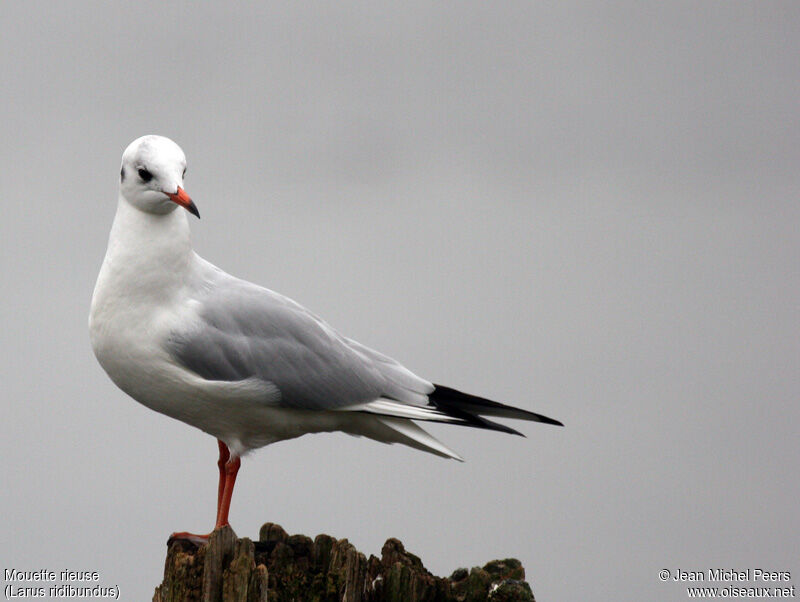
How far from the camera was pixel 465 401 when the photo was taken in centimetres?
875

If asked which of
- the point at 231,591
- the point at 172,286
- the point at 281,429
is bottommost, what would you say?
the point at 231,591

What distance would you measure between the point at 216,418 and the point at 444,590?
1.87m

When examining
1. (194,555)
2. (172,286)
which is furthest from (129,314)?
(194,555)

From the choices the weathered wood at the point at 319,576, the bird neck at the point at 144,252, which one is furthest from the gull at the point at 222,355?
the weathered wood at the point at 319,576

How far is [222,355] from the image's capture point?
8188 millimetres

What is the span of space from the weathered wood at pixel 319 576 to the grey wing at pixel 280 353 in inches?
40.2

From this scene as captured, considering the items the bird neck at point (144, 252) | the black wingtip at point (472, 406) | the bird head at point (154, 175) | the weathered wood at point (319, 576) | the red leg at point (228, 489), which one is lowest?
the weathered wood at point (319, 576)

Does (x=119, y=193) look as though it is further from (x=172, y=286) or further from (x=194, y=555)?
(x=194, y=555)

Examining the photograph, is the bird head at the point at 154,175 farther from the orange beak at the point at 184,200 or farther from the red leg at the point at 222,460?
the red leg at the point at 222,460

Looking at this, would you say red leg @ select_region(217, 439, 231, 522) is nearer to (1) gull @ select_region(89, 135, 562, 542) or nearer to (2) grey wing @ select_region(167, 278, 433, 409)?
(1) gull @ select_region(89, 135, 562, 542)

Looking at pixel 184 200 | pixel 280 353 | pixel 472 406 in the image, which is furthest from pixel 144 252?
pixel 472 406

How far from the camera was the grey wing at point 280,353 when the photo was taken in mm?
8156

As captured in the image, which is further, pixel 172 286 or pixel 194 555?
pixel 172 286

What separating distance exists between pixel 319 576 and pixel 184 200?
2.28 meters
